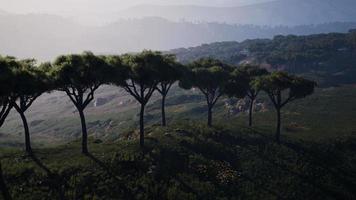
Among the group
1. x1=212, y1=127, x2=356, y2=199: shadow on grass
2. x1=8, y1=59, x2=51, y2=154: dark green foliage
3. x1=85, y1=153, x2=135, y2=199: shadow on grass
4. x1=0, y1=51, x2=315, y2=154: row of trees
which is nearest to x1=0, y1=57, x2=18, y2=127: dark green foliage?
x1=0, y1=51, x2=315, y2=154: row of trees

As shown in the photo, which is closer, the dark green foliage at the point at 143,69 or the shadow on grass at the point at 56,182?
the shadow on grass at the point at 56,182

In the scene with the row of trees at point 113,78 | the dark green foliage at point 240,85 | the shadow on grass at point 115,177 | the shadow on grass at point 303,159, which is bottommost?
the shadow on grass at point 303,159

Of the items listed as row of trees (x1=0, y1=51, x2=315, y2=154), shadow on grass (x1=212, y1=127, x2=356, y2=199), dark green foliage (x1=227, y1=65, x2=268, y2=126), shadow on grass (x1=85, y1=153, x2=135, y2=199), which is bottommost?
shadow on grass (x1=212, y1=127, x2=356, y2=199)

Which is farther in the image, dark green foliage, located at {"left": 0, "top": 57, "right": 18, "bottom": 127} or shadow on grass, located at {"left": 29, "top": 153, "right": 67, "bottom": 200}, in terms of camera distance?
shadow on grass, located at {"left": 29, "top": 153, "right": 67, "bottom": 200}

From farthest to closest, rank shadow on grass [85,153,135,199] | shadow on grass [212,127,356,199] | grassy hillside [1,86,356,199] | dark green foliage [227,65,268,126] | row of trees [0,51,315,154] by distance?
dark green foliage [227,65,268,126] → shadow on grass [212,127,356,199] → grassy hillside [1,86,356,199] → shadow on grass [85,153,135,199] → row of trees [0,51,315,154]

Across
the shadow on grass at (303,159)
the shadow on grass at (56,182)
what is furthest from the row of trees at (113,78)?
the shadow on grass at (56,182)

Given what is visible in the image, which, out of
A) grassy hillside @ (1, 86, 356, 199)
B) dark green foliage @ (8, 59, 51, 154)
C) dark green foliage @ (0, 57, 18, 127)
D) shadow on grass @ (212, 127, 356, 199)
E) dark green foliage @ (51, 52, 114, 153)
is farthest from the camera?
shadow on grass @ (212, 127, 356, 199)

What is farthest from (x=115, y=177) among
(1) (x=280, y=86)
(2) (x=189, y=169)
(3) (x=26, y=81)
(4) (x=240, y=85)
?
(4) (x=240, y=85)

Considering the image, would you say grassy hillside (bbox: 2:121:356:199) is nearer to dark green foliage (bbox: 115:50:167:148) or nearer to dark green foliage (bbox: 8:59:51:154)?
dark green foliage (bbox: 115:50:167:148)

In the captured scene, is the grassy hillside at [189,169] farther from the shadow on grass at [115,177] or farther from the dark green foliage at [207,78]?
the dark green foliage at [207,78]

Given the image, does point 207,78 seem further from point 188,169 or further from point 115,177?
point 115,177
